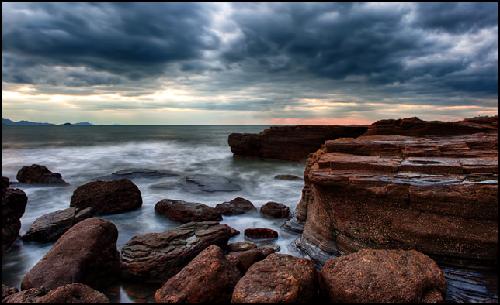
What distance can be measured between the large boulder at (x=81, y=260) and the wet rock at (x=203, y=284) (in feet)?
5.82

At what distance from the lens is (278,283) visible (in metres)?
4.09

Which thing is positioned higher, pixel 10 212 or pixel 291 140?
pixel 291 140

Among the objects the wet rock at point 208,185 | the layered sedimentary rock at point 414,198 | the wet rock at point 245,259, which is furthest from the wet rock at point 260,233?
the wet rock at point 208,185

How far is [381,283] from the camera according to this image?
4082 mm

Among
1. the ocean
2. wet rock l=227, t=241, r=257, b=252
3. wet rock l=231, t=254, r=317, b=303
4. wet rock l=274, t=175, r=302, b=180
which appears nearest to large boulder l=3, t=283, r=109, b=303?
the ocean

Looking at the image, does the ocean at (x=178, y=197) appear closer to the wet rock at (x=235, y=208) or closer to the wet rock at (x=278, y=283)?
the wet rock at (x=235, y=208)

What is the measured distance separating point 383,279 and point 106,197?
823cm

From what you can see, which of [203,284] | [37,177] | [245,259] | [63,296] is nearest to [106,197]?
[245,259]

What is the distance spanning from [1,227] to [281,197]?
8734 mm

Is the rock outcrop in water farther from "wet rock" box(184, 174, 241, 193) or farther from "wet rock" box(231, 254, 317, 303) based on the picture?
"wet rock" box(184, 174, 241, 193)

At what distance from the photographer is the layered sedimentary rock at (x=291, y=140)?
23.6 meters

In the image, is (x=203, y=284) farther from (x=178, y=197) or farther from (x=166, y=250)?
(x=178, y=197)

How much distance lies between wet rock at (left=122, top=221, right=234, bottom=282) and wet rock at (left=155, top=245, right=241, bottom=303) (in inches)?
51.1

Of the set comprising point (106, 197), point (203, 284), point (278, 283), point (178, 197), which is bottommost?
point (178, 197)
